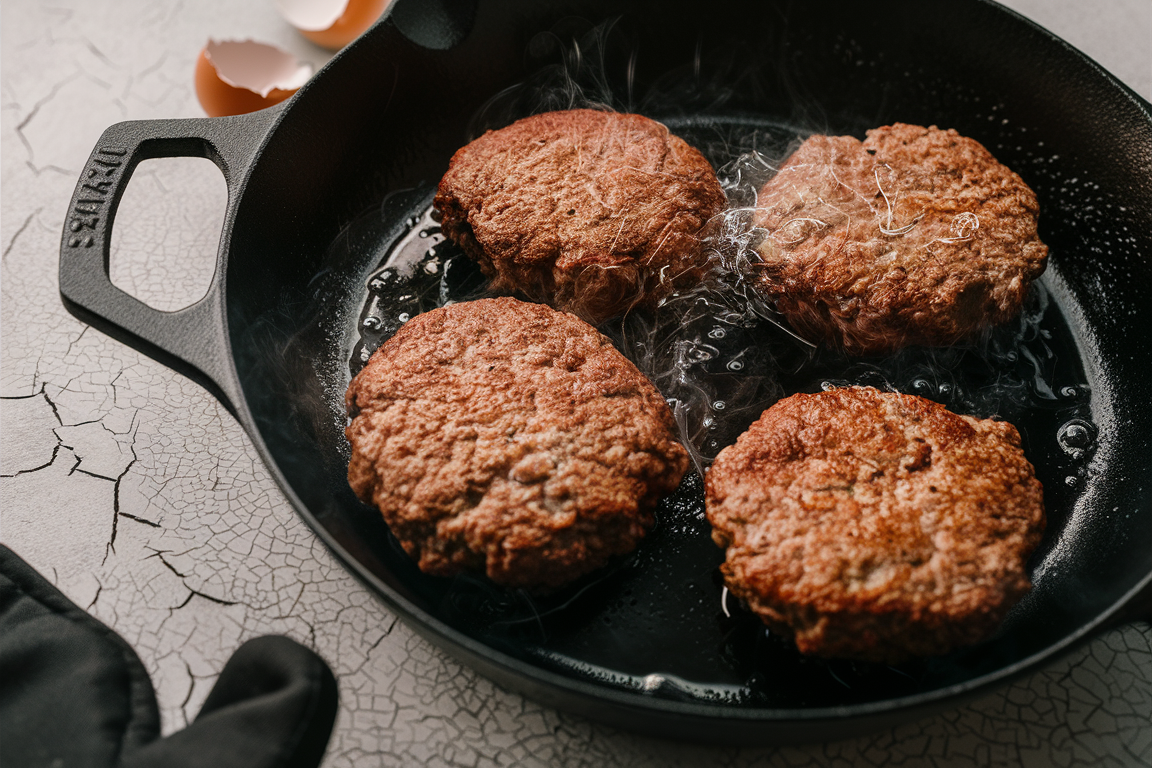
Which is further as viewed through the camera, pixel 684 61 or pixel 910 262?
pixel 684 61

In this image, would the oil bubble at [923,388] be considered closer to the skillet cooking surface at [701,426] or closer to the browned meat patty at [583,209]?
the skillet cooking surface at [701,426]

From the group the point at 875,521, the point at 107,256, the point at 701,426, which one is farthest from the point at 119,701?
the point at 875,521

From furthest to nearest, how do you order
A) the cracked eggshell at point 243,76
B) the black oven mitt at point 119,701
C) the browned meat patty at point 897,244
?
the cracked eggshell at point 243,76
the browned meat patty at point 897,244
the black oven mitt at point 119,701

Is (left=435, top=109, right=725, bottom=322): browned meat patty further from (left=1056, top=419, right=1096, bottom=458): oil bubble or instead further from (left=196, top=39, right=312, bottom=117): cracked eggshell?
(left=1056, top=419, right=1096, bottom=458): oil bubble

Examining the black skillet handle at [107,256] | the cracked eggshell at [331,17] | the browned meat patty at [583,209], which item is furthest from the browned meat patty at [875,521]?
the cracked eggshell at [331,17]

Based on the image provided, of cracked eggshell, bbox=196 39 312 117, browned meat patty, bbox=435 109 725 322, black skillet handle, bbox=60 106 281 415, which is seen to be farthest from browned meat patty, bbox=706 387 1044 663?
cracked eggshell, bbox=196 39 312 117

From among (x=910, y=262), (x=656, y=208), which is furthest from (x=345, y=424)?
(x=910, y=262)

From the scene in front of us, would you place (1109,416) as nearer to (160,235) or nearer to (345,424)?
(345,424)
